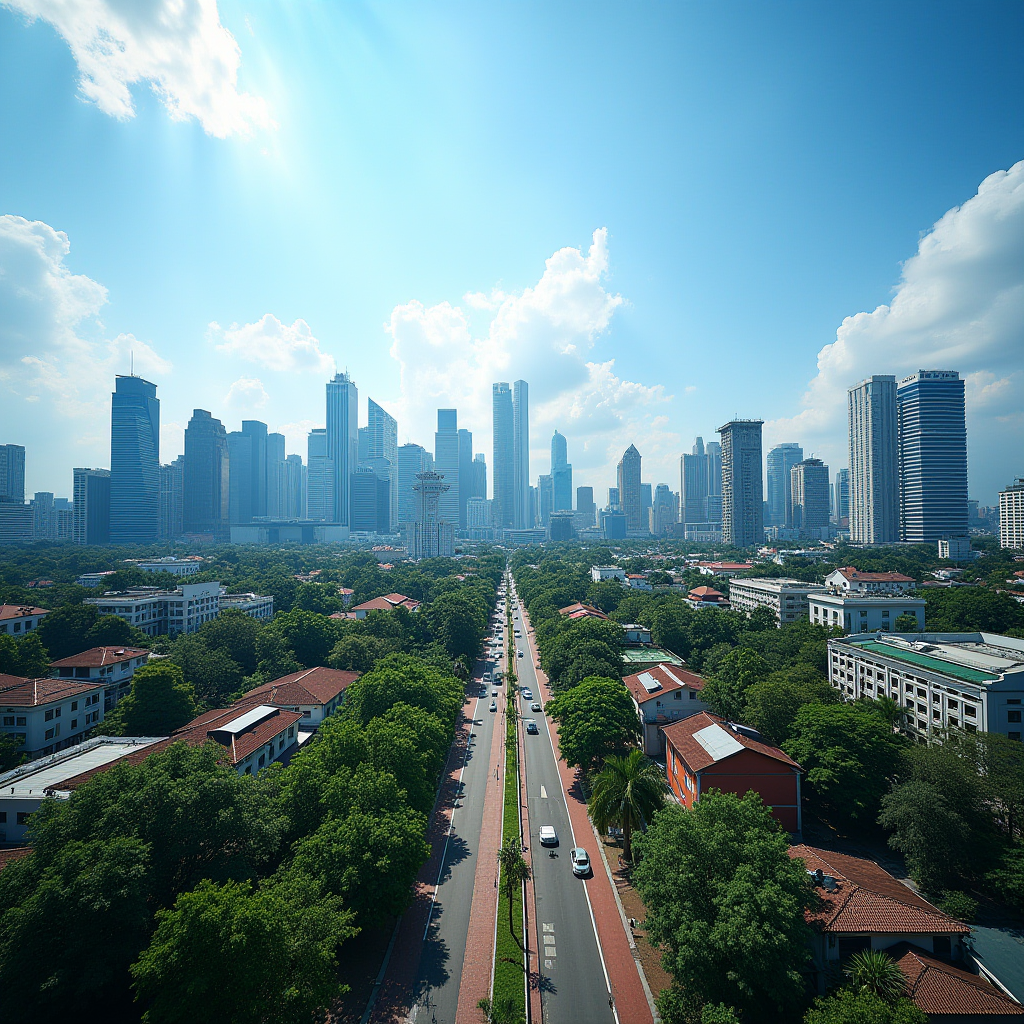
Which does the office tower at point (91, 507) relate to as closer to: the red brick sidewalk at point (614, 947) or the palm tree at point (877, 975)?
the red brick sidewalk at point (614, 947)

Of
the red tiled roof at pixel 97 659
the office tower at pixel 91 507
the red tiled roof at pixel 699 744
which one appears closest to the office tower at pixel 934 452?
the red tiled roof at pixel 699 744

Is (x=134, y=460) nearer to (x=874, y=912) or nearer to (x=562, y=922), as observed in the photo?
(x=562, y=922)

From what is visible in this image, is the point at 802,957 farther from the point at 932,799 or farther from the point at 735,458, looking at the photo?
the point at 735,458

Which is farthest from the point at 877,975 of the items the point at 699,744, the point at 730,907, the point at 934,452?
the point at 934,452

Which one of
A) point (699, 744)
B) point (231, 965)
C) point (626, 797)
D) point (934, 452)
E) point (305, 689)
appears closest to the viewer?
point (231, 965)

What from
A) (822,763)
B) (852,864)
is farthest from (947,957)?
(822,763)

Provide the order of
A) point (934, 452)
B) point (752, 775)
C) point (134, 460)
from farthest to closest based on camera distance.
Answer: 1. point (134, 460)
2. point (934, 452)
3. point (752, 775)
